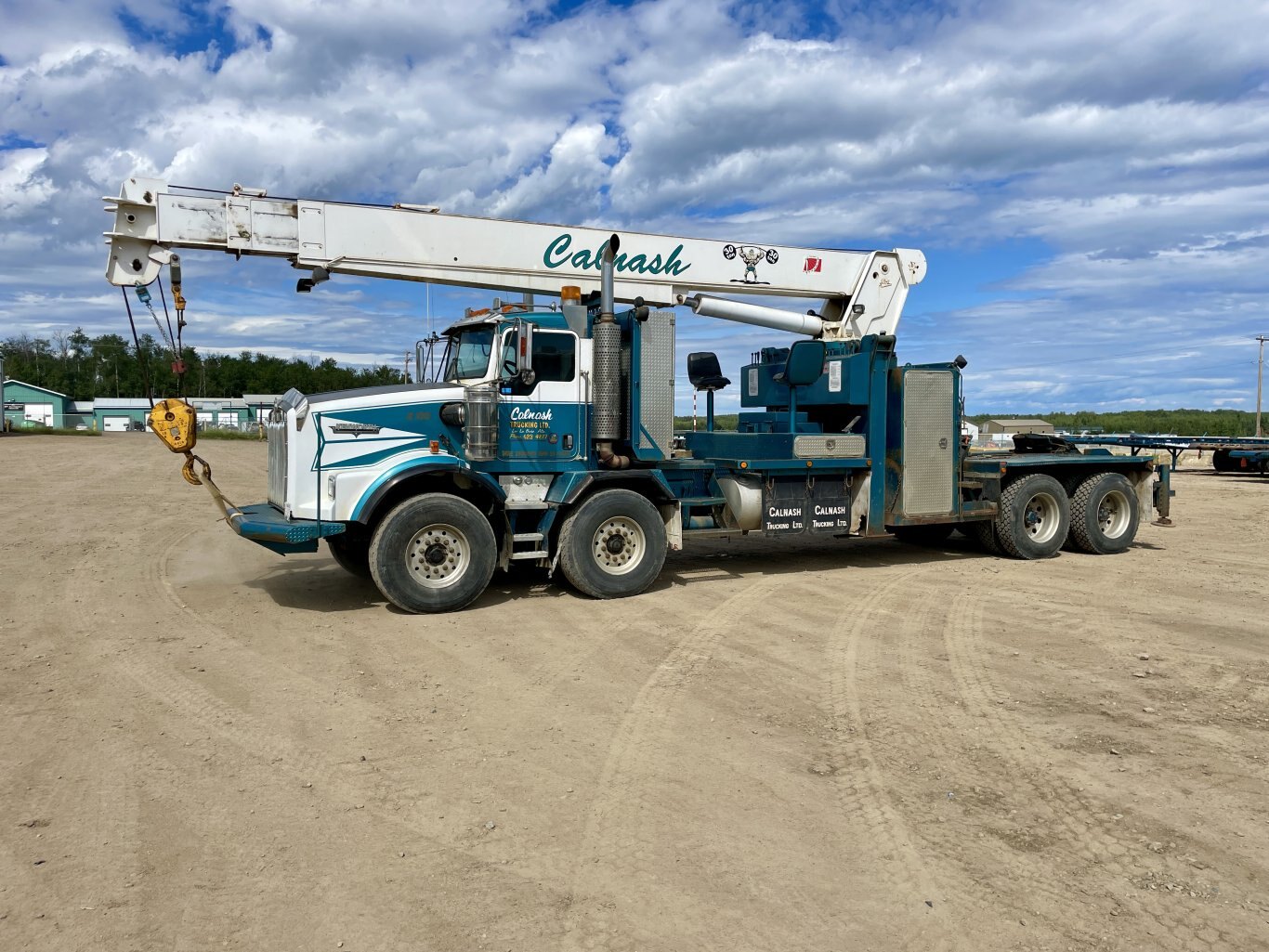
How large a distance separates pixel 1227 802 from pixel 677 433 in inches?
318

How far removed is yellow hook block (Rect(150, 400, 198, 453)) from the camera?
30.0 feet

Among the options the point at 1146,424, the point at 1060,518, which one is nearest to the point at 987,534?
the point at 1060,518

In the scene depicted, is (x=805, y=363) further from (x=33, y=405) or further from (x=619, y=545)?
(x=33, y=405)

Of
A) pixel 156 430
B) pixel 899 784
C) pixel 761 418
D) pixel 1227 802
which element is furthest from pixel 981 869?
pixel 761 418

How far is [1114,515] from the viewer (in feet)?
45.1

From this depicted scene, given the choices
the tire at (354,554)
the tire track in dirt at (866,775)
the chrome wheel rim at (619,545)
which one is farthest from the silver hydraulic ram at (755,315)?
the tire at (354,554)

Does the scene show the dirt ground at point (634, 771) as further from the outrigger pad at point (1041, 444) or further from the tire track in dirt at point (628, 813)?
the outrigger pad at point (1041, 444)

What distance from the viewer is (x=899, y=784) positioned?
4945 millimetres

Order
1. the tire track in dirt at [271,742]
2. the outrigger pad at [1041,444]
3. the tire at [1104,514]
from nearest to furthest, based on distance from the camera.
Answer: the tire track in dirt at [271,742]
the tire at [1104,514]
the outrigger pad at [1041,444]

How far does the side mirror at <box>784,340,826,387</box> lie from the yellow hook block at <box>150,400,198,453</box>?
22.9 feet

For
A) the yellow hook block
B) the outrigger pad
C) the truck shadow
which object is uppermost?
the yellow hook block

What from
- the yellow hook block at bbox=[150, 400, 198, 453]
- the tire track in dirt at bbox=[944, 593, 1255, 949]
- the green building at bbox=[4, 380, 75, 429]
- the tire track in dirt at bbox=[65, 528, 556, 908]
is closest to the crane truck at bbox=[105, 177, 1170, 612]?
the yellow hook block at bbox=[150, 400, 198, 453]

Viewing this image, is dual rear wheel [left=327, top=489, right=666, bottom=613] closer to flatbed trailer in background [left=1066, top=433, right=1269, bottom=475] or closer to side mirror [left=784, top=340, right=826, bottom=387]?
side mirror [left=784, top=340, right=826, bottom=387]

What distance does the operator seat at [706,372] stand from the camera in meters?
12.6
